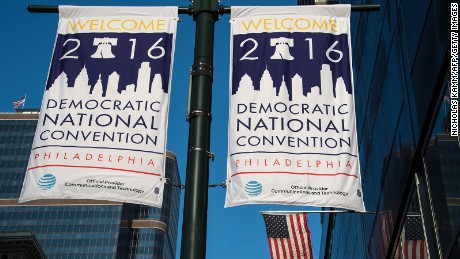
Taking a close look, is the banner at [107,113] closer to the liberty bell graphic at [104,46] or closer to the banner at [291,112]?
the liberty bell graphic at [104,46]

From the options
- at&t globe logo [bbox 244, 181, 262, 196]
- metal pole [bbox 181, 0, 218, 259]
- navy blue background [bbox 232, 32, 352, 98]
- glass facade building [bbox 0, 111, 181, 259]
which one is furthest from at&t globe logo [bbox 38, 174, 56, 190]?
glass facade building [bbox 0, 111, 181, 259]

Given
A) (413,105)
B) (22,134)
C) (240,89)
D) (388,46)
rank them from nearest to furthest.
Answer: (240,89), (413,105), (388,46), (22,134)

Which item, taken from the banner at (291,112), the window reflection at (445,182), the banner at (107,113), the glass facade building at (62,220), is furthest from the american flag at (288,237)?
the glass facade building at (62,220)

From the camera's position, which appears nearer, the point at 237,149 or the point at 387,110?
the point at 237,149

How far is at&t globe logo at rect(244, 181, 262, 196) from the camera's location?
748 centimetres

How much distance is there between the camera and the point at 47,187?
7.81m

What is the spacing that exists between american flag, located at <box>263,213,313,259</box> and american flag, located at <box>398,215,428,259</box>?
5.80m

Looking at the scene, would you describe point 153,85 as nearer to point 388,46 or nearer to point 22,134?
point 388,46

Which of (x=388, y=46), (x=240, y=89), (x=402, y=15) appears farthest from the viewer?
(x=388, y=46)

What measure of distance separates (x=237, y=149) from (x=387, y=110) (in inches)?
338

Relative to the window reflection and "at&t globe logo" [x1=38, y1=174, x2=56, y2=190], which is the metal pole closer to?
"at&t globe logo" [x1=38, y1=174, x2=56, y2=190]

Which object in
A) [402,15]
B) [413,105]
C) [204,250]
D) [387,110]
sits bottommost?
[204,250]

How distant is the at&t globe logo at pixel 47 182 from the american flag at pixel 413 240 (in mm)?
7093

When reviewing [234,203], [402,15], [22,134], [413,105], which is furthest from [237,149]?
[22,134]
